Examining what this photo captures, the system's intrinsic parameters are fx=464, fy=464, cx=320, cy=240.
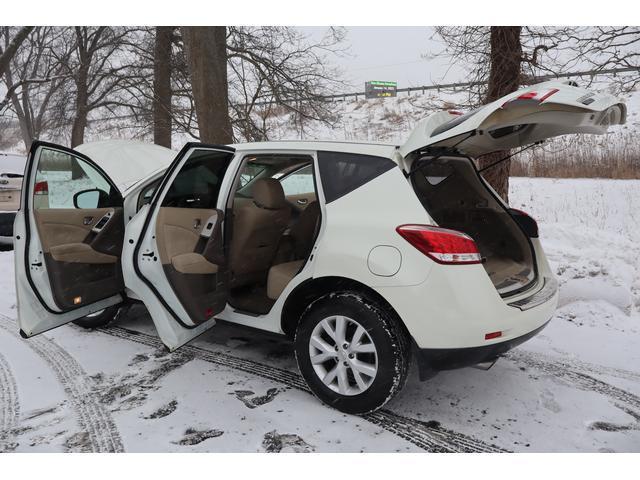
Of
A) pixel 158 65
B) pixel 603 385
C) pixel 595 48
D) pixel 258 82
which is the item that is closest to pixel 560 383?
pixel 603 385

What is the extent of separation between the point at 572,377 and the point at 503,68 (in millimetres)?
4261

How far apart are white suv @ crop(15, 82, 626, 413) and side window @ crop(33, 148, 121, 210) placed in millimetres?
13

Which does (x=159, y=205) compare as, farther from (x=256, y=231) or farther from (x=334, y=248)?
(x=334, y=248)

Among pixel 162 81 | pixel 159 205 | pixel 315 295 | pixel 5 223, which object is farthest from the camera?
pixel 162 81

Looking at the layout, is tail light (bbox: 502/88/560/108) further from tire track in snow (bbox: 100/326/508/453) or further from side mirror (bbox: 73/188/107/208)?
side mirror (bbox: 73/188/107/208)

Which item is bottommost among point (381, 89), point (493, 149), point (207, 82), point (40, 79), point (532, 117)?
point (493, 149)

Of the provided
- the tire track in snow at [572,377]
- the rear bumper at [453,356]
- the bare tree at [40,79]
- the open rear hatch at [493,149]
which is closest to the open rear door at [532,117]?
the open rear hatch at [493,149]

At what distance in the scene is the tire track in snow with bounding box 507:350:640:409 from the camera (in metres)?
3.19

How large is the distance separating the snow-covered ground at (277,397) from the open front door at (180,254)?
0.40 metres

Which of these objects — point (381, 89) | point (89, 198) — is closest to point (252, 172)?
point (89, 198)

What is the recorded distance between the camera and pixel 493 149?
11.2 feet

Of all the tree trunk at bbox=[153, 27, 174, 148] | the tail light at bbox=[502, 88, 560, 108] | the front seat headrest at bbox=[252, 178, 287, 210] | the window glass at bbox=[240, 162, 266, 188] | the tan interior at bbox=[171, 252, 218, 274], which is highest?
the tree trunk at bbox=[153, 27, 174, 148]

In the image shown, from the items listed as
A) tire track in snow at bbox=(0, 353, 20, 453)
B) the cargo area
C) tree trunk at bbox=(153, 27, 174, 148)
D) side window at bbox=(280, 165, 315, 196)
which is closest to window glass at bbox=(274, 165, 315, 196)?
side window at bbox=(280, 165, 315, 196)

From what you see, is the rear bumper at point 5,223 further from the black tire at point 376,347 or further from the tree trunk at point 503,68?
the tree trunk at point 503,68
